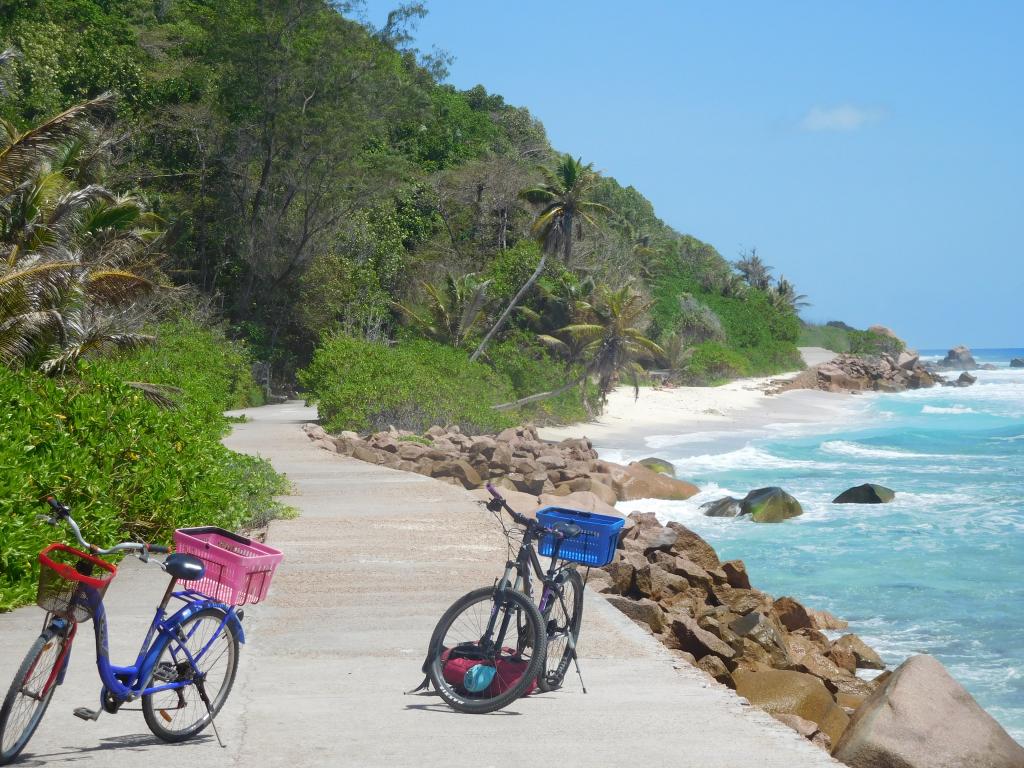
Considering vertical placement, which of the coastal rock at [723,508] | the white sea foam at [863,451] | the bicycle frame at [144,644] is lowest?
the coastal rock at [723,508]

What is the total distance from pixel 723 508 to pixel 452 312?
59.2ft

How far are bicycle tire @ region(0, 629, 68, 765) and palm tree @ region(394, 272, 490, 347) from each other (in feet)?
109

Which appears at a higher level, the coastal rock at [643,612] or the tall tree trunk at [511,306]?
the tall tree trunk at [511,306]

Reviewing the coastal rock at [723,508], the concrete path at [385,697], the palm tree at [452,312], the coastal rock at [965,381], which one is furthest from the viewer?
the coastal rock at [965,381]

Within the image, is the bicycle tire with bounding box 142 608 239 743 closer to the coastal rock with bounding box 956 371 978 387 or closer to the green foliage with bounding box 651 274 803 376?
the green foliage with bounding box 651 274 803 376

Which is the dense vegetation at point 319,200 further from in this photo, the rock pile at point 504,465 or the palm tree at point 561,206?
the rock pile at point 504,465

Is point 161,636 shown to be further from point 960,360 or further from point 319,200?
point 960,360

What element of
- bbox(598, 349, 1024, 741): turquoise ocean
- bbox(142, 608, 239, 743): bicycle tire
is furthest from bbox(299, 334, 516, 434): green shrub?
bbox(142, 608, 239, 743): bicycle tire

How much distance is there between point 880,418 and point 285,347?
89.7 feet

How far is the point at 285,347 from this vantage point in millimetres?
42188

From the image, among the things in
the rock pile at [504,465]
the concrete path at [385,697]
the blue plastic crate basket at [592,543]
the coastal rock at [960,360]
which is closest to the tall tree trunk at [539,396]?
the rock pile at [504,465]

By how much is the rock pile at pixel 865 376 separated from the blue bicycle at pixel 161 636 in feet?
190

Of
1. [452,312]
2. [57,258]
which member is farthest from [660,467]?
[57,258]

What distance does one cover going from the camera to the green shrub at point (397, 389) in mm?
26906
